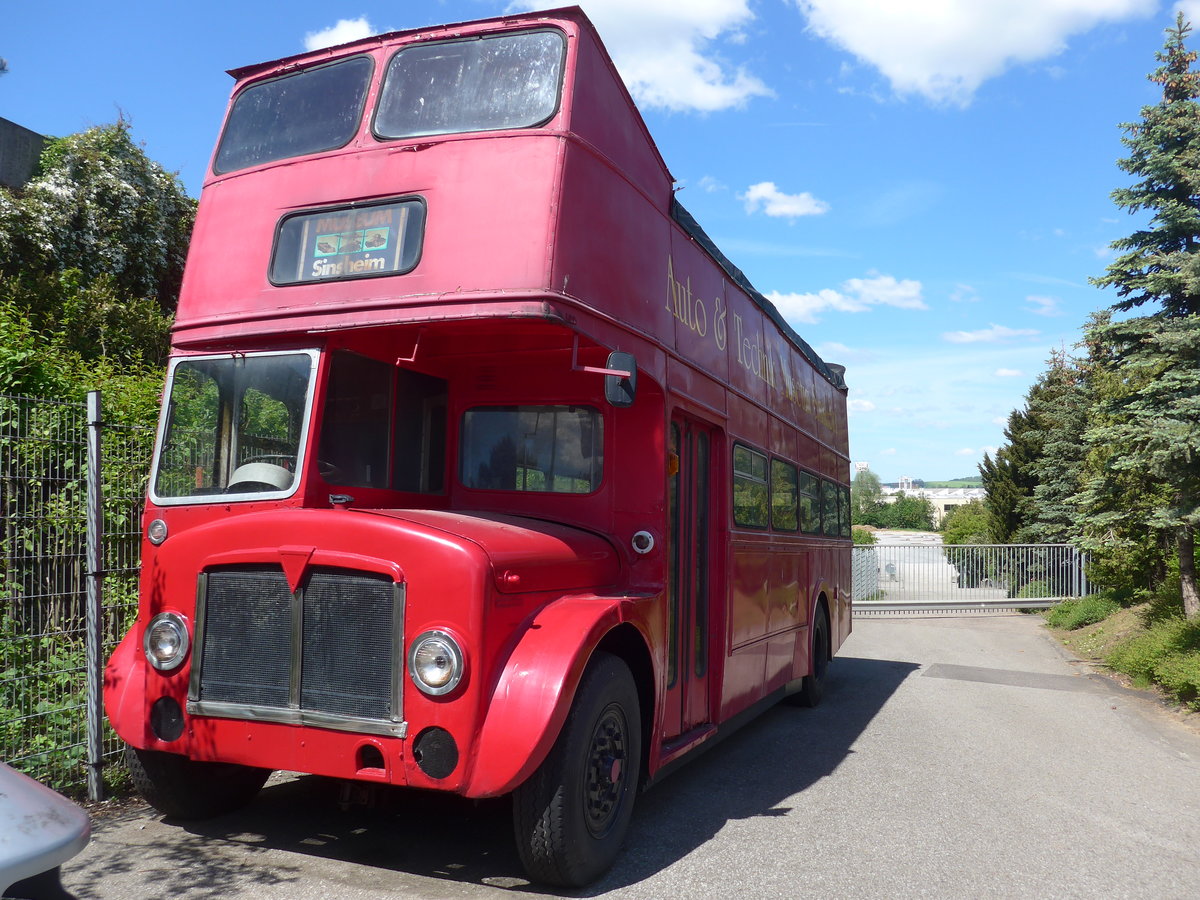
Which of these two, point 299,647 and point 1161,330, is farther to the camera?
point 1161,330

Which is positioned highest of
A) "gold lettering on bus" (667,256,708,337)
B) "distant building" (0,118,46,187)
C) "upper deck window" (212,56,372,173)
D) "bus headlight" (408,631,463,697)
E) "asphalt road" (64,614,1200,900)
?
"distant building" (0,118,46,187)

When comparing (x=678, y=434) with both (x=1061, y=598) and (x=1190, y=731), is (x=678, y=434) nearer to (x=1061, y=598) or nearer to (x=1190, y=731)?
(x=1190, y=731)

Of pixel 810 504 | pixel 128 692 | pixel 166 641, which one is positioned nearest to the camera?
pixel 166 641

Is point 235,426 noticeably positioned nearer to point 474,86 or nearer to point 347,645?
point 347,645

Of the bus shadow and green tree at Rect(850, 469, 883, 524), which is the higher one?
green tree at Rect(850, 469, 883, 524)

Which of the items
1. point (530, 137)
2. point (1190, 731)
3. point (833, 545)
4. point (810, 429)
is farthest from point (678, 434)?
point (1190, 731)

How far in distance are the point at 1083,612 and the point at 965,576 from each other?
18.3 feet

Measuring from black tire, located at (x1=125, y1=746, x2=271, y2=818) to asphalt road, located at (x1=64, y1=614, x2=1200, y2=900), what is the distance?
0.11m

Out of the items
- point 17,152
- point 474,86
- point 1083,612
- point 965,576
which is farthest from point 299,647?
point 965,576

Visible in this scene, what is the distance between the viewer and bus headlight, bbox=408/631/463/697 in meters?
4.11

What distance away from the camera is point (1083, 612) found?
1994 centimetres

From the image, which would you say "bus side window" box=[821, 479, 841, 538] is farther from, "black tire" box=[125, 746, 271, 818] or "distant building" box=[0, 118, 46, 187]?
"distant building" box=[0, 118, 46, 187]

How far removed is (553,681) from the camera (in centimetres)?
418

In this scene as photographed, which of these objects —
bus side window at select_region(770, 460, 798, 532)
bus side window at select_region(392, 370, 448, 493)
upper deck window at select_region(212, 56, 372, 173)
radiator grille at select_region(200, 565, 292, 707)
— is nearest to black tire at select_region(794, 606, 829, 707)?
bus side window at select_region(770, 460, 798, 532)
